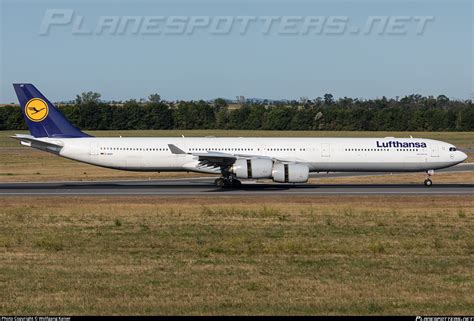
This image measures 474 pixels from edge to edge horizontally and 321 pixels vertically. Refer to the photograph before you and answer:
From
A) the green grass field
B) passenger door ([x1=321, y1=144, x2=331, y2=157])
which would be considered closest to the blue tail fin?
the green grass field

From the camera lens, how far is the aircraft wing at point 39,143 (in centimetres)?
4431

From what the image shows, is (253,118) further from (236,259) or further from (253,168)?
(236,259)

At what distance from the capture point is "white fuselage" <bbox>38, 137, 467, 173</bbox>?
45.5 metres

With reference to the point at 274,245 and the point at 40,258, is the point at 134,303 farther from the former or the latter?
the point at 274,245

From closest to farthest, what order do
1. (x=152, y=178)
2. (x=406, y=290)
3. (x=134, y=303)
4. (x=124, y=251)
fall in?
(x=134, y=303) → (x=406, y=290) → (x=124, y=251) → (x=152, y=178)

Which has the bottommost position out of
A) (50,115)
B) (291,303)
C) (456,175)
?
(291,303)

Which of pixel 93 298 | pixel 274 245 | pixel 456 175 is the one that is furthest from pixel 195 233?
pixel 456 175

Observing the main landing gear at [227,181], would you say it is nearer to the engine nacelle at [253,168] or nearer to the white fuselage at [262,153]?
the white fuselage at [262,153]

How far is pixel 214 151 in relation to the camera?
1799 inches

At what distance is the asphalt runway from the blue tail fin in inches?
129

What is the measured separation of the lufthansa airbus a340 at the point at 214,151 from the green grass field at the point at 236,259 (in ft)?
36.1

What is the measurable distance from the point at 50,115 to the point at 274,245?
27467 mm

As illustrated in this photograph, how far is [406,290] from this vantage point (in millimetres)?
16297

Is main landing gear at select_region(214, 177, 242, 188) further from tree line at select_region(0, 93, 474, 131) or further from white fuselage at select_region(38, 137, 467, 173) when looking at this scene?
tree line at select_region(0, 93, 474, 131)
